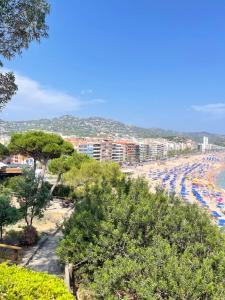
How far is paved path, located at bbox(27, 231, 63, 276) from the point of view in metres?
9.85

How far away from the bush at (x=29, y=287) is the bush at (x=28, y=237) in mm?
7953

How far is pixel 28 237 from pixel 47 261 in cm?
204

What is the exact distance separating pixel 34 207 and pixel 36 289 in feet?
29.5

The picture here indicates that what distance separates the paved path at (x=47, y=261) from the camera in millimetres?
9851

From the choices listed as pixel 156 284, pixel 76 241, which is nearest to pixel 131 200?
pixel 76 241

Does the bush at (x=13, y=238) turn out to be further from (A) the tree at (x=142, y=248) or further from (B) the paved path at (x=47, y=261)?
(A) the tree at (x=142, y=248)

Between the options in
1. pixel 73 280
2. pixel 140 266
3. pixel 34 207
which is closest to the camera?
pixel 140 266

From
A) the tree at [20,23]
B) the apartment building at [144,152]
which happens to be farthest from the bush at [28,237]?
the apartment building at [144,152]

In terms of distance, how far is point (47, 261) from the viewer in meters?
10.7

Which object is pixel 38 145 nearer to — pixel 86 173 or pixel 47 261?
pixel 86 173

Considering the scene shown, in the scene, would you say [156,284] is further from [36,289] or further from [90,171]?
[90,171]

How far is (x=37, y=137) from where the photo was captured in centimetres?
2292

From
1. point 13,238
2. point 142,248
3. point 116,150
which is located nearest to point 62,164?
point 13,238

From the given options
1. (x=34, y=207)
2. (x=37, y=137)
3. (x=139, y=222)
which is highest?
(x=37, y=137)
